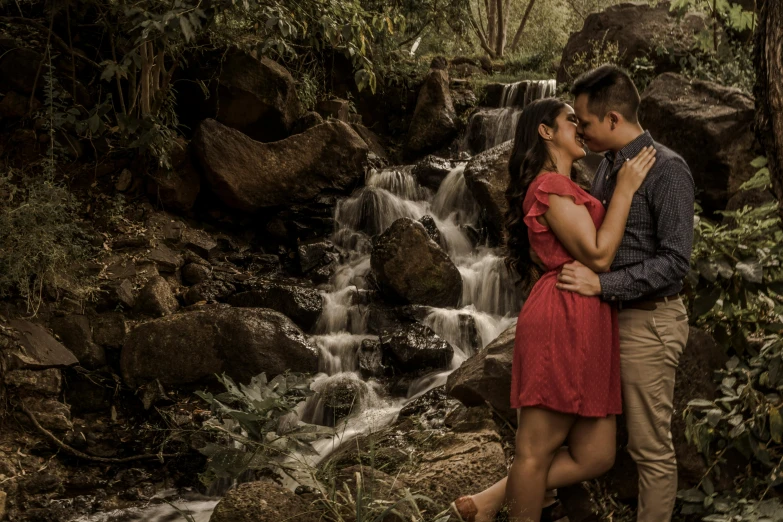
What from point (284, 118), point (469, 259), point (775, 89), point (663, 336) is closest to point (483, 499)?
Result: point (663, 336)

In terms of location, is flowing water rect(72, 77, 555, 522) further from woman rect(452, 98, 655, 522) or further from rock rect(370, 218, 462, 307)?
woman rect(452, 98, 655, 522)

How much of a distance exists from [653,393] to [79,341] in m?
5.57

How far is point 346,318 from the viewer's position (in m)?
8.27

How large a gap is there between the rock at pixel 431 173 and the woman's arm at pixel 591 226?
7637 millimetres

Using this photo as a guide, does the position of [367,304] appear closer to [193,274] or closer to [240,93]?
[193,274]

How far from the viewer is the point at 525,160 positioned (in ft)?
10.8

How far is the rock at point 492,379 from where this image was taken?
441cm

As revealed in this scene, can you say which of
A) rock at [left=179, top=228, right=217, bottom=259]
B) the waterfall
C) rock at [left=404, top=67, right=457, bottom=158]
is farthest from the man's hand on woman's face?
rock at [left=404, top=67, right=457, bottom=158]

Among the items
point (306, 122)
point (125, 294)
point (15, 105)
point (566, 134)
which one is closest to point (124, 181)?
point (15, 105)

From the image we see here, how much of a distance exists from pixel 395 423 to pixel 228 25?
21.8 ft

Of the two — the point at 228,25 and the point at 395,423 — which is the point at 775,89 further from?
the point at 228,25

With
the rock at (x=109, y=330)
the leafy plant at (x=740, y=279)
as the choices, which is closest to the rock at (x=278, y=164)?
the rock at (x=109, y=330)

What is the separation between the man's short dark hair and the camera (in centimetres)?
325

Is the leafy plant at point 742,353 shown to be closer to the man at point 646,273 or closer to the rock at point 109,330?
the man at point 646,273
